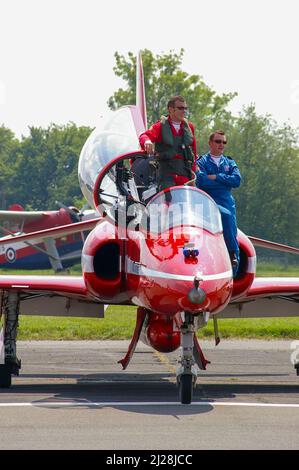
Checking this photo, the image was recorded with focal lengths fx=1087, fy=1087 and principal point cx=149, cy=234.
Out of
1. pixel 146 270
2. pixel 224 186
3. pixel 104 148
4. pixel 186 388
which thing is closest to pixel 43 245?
pixel 104 148

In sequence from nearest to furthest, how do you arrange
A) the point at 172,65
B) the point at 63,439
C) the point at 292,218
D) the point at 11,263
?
the point at 63,439 < the point at 11,263 < the point at 292,218 < the point at 172,65

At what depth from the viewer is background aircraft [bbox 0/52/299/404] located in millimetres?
10930

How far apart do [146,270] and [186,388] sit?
4.27ft

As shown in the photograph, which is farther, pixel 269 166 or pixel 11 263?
pixel 269 166

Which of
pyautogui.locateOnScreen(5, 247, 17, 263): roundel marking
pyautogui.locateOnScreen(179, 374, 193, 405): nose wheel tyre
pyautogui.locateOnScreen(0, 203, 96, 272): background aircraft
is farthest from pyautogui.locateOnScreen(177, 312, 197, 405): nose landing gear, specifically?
pyautogui.locateOnScreen(5, 247, 17, 263): roundel marking

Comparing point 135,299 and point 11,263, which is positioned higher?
point 11,263

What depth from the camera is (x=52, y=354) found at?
740 inches

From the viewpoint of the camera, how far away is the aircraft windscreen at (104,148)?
13.9 metres

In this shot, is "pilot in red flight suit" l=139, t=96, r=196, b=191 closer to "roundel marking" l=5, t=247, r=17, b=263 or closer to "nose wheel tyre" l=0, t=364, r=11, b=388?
"nose wheel tyre" l=0, t=364, r=11, b=388

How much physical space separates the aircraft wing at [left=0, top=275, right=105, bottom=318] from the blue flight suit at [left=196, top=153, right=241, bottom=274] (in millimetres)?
2127

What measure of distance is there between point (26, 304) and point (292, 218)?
60.8 m

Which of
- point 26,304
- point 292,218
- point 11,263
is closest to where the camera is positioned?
point 26,304
